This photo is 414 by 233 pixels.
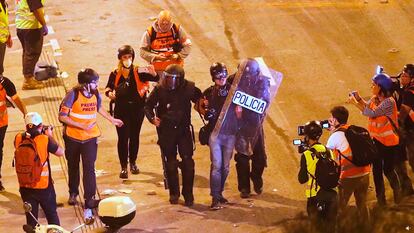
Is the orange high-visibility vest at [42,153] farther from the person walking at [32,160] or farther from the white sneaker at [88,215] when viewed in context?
the white sneaker at [88,215]

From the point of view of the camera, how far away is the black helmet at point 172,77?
33.5ft

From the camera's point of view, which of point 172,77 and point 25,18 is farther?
point 25,18

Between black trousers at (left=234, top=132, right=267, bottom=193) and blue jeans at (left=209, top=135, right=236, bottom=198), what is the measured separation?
23 cm

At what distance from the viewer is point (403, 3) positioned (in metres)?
18.3

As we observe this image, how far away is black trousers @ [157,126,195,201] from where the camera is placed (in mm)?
10430

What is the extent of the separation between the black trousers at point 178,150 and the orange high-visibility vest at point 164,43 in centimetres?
175

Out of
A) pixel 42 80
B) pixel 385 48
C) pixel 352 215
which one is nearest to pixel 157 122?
pixel 352 215

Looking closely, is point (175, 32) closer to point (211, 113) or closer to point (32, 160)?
point (211, 113)

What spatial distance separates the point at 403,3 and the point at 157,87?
31.0ft

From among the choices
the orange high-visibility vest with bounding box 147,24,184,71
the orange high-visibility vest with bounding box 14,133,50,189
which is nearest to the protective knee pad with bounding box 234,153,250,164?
the orange high-visibility vest with bounding box 147,24,184,71

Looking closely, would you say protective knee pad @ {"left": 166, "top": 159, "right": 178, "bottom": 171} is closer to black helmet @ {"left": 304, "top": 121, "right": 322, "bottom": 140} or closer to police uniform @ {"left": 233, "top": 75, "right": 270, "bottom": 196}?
police uniform @ {"left": 233, "top": 75, "right": 270, "bottom": 196}

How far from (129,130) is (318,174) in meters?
3.19

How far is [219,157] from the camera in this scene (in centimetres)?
1050

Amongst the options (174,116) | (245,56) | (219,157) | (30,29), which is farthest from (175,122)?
(245,56)
